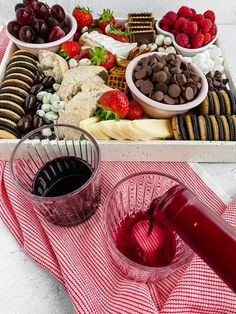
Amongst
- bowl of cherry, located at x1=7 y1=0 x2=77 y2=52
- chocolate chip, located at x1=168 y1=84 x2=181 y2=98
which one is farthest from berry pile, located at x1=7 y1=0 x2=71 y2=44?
chocolate chip, located at x1=168 y1=84 x2=181 y2=98

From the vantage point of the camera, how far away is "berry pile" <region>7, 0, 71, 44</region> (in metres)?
0.82

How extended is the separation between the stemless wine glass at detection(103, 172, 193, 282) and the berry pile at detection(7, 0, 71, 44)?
446 millimetres

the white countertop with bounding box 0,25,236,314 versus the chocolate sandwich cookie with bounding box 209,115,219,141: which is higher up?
the chocolate sandwich cookie with bounding box 209,115,219,141

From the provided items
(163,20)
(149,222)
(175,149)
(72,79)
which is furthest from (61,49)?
(149,222)

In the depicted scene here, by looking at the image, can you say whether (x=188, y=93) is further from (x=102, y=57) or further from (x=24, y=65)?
(x=24, y=65)

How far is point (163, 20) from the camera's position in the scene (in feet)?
2.98

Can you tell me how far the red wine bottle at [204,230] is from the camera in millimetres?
358

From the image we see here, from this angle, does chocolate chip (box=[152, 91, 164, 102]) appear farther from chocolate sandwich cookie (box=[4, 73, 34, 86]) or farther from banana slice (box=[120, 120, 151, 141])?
chocolate sandwich cookie (box=[4, 73, 34, 86])

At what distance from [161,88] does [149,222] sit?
282 mm

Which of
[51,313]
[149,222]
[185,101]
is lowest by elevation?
[51,313]

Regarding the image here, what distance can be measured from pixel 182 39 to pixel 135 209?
0.46m

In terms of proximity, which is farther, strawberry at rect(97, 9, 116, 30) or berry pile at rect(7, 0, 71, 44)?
strawberry at rect(97, 9, 116, 30)

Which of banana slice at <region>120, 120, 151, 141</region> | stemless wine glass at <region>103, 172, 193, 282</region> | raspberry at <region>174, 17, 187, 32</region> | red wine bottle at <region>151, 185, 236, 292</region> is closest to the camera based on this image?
red wine bottle at <region>151, 185, 236, 292</region>

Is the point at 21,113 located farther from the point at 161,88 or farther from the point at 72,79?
the point at 161,88
